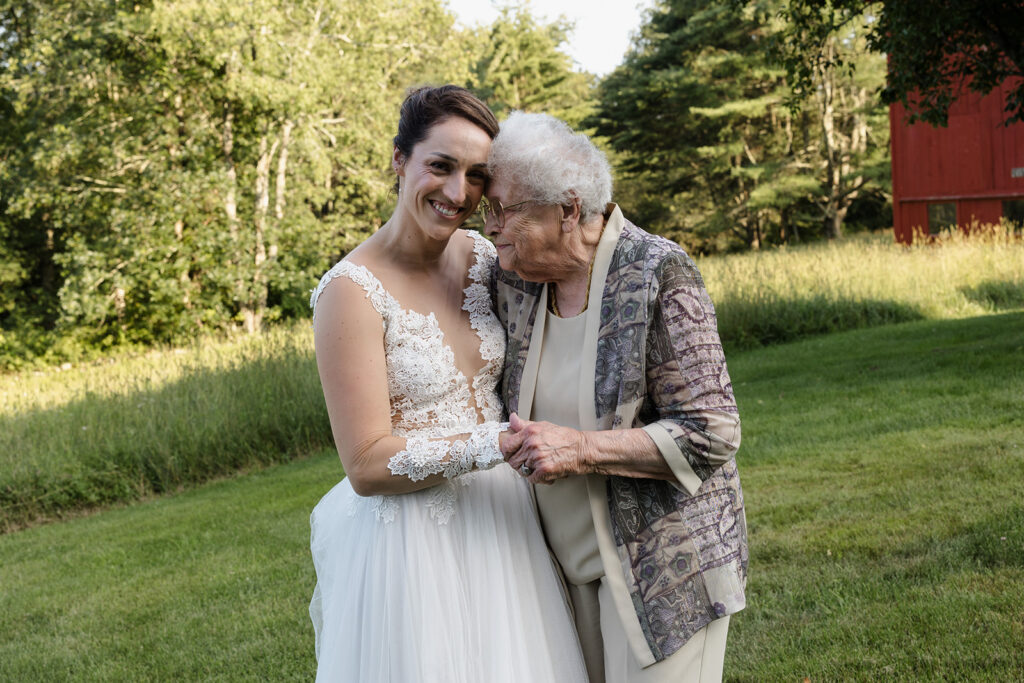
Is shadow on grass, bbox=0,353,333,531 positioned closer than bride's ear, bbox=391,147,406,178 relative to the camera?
No

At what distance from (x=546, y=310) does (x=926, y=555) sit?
336cm

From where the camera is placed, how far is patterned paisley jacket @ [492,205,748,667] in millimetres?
2287

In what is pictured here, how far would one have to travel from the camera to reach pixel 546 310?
8.72 ft

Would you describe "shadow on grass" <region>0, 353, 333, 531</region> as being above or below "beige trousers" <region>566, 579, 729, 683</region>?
below

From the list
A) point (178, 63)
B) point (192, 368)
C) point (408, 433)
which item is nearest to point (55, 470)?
point (192, 368)

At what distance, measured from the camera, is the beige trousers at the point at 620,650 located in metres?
2.39

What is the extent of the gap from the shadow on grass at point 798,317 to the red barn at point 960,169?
7.63m

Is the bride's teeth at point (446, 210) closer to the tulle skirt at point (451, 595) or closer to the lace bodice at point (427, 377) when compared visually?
the lace bodice at point (427, 377)

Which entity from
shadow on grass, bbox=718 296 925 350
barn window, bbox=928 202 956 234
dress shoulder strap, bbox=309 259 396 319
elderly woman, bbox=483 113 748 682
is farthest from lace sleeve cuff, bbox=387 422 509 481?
barn window, bbox=928 202 956 234

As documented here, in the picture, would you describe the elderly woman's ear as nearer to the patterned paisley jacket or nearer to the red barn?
the patterned paisley jacket

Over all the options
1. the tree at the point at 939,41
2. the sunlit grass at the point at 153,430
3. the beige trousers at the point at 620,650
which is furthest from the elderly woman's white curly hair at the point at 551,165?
the sunlit grass at the point at 153,430

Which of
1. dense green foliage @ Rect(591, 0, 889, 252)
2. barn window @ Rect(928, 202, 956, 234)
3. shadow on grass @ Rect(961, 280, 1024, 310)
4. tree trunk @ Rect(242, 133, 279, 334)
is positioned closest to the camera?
shadow on grass @ Rect(961, 280, 1024, 310)

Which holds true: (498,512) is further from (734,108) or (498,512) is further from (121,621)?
(734,108)

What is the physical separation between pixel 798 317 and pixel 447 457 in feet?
40.7
